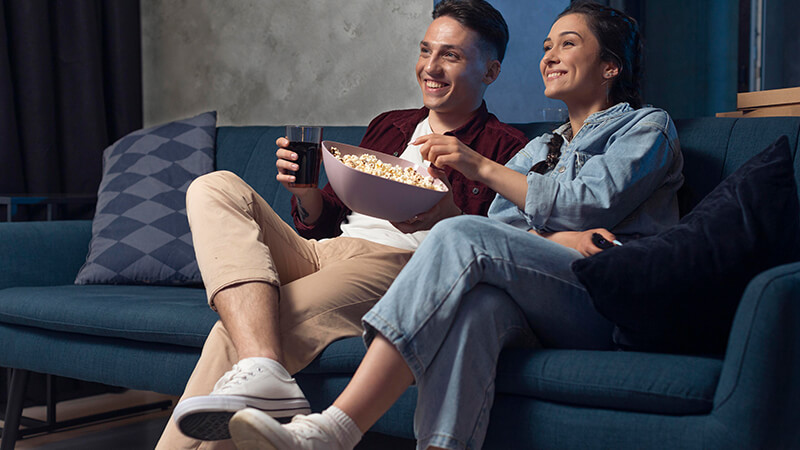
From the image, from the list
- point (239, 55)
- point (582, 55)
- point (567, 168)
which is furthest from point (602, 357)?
point (239, 55)

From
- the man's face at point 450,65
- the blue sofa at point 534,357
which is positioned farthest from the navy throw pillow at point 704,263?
the man's face at point 450,65

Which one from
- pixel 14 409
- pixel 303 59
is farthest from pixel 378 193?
pixel 303 59

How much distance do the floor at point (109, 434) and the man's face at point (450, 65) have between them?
107 cm

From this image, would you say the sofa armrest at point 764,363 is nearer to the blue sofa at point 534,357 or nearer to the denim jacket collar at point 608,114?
the blue sofa at point 534,357

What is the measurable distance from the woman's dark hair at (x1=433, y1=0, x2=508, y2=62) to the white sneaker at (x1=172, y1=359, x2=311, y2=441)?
1.04m

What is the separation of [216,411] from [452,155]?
63 cm

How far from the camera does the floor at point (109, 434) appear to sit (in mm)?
2207

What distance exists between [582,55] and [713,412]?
0.82m

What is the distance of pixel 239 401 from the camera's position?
3.89 feet

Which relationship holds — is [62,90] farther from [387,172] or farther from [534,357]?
[534,357]

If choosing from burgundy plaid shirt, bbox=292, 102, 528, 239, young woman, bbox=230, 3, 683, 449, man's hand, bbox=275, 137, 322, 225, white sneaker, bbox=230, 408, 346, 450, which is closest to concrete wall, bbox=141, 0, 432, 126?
burgundy plaid shirt, bbox=292, 102, 528, 239

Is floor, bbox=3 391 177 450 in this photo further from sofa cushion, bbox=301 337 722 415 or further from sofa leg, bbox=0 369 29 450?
sofa cushion, bbox=301 337 722 415

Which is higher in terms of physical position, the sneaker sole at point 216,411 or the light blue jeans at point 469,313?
the light blue jeans at point 469,313

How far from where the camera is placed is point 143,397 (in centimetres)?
280
